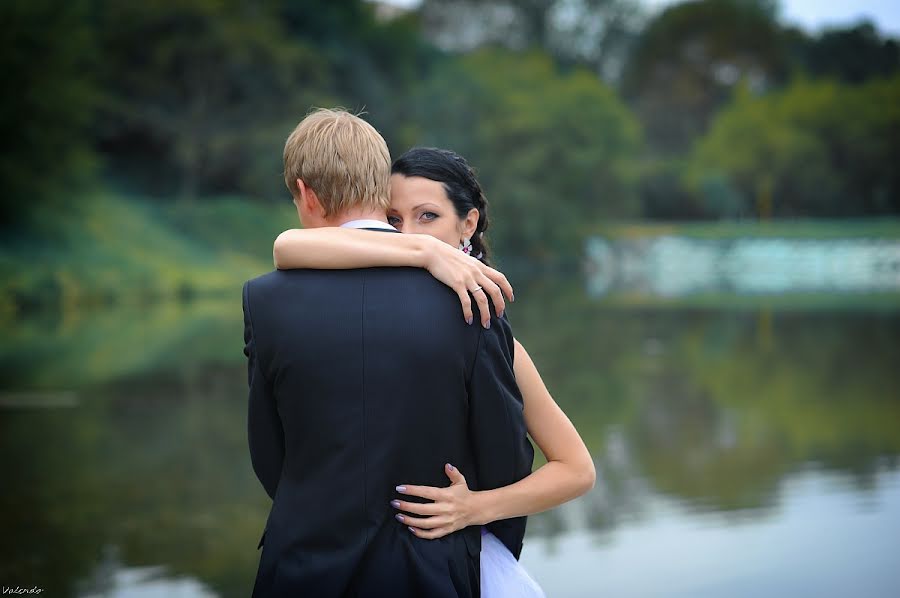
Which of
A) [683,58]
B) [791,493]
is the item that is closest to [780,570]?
[791,493]

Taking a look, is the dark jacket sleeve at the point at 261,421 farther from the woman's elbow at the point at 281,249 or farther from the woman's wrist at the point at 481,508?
the woman's wrist at the point at 481,508

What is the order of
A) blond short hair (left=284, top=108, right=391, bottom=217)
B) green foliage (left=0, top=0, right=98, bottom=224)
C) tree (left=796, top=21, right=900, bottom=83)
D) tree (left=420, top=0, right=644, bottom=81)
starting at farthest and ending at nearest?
tree (left=796, top=21, right=900, bottom=83) → tree (left=420, top=0, right=644, bottom=81) → green foliage (left=0, top=0, right=98, bottom=224) → blond short hair (left=284, top=108, right=391, bottom=217)

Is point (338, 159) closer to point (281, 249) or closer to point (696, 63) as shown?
point (281, 249)

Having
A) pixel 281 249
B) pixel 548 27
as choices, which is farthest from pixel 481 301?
pixel 548 27

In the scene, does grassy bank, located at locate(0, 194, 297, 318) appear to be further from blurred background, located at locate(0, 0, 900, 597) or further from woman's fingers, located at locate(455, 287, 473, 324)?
woman's fingers, located at locate(455, 287, 473, 324)

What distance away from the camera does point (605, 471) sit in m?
6.48

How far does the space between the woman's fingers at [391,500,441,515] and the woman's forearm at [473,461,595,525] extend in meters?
0.09

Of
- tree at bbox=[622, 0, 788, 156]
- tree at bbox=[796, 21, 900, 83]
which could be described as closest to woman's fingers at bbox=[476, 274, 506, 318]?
tree at bbox=[622, 0, 788, 156]

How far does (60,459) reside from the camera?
6.94m

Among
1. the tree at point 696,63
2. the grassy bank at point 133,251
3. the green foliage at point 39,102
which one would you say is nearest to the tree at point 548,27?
the tree at point 696,63

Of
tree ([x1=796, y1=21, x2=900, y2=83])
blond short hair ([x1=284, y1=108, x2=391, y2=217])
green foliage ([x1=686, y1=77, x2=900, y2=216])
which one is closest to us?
blond short hair ([x1=284, y1=108, x2=391, y2=217])

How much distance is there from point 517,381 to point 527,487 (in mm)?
194

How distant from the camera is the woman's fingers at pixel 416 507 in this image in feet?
5.47

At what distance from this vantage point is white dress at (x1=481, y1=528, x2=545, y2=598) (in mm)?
1840
